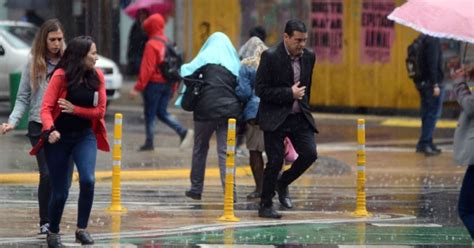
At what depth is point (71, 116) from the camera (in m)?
10.4

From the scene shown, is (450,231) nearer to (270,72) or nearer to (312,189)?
(270,72)

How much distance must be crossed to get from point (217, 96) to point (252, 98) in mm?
352

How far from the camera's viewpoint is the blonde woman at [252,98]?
1334 cm

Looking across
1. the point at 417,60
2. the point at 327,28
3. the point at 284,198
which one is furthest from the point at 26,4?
the point at 284,198

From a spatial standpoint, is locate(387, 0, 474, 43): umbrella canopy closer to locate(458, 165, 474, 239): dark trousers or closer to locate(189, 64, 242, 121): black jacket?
locate(458, 165, 474, 239): dark trousers

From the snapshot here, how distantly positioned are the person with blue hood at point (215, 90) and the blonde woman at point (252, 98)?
107mm

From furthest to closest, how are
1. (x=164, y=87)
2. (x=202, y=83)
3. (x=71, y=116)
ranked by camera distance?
(x=164, y=87) < (x=202, y=83) < (x=71, y=116)

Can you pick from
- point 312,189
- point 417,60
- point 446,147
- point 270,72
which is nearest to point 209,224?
point 270,72

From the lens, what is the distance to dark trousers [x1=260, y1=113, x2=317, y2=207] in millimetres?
12320

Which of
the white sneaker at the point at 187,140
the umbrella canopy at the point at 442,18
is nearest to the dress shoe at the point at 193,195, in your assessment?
the umbrella canopy at the point at 442,18

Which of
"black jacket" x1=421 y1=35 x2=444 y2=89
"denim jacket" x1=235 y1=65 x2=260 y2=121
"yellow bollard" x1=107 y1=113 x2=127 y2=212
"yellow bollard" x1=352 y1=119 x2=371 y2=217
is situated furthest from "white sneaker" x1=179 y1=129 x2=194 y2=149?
"yellow bollard" x1=352 y1=119 x2=371 y2=217

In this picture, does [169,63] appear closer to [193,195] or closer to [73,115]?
[193,195]

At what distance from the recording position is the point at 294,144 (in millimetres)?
12461

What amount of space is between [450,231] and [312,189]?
3.83 metres
